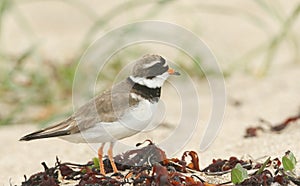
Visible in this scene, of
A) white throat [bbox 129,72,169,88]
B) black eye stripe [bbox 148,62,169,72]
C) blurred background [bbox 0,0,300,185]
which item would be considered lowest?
white throat [bbox 129,72,169,88]

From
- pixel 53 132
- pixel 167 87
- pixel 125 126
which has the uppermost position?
pixel 167 87

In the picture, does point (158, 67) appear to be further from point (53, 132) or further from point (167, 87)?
point (167, 87)

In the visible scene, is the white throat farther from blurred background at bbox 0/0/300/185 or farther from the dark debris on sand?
blurred background at bbox 0/0/300/185

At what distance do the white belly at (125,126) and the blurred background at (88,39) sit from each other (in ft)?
6.29

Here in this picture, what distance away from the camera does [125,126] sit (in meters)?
3.09

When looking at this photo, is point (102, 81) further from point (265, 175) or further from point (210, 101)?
point (265, 175)

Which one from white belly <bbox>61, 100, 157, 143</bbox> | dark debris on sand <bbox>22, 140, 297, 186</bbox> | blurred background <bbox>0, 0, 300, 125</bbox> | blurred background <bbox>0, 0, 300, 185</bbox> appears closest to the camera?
dark debris on sand <bbox>22, 140, 297, 186</bbox>

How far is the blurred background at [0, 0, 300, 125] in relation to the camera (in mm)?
5760

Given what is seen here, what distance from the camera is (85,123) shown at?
3.21 m

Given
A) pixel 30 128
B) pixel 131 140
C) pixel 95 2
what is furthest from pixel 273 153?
pixel 95 2

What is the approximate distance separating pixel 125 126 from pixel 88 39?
321 centimetres

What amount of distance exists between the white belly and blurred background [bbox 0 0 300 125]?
1916 millimetres

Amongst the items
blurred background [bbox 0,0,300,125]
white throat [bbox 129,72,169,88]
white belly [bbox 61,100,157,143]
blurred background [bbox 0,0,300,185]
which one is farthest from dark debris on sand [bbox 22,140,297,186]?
blurred background [bbox 0,0,300,125]

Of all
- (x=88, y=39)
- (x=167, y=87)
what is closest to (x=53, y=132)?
(x=88, y=39)
